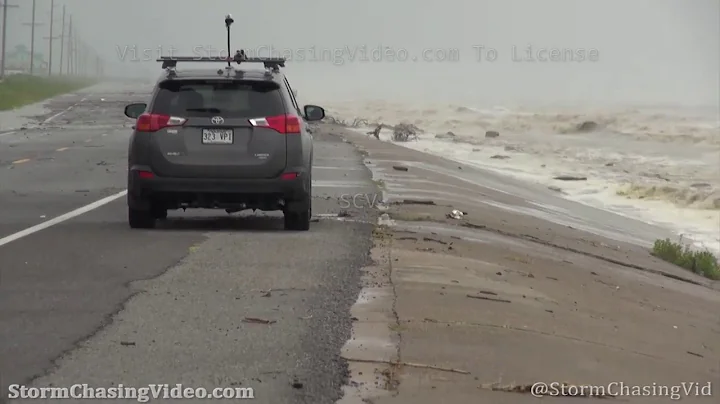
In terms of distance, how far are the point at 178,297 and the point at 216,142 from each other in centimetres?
389

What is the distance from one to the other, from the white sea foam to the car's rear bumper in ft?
40.0

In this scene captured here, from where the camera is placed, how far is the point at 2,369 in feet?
22.6

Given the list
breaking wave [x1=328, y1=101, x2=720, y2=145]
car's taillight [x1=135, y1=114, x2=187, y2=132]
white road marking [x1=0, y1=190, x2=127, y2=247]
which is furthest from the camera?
breaking wave [x1=328, y1=101, x2=720, y2=145]

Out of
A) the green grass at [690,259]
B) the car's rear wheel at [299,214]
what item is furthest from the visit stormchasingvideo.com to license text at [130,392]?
the green grass at [690,259]

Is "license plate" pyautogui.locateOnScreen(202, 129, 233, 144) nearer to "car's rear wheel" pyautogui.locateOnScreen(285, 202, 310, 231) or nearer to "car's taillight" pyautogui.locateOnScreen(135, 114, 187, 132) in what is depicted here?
"car's taillight" pyautogui.locateOnScreen(135, 114, 187, 132)

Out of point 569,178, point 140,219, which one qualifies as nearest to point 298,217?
point 140,219

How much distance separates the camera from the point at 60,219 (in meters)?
14.5

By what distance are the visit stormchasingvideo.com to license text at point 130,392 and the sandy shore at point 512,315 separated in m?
0.65

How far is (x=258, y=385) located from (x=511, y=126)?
63724 millimetres

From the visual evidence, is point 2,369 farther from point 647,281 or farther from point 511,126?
point 511,126

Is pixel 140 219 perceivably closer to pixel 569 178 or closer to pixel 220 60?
pixel 220 60

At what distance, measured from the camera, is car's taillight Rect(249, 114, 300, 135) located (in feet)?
42.1

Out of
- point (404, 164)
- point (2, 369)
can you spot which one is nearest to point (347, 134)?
→ point (404, 164)

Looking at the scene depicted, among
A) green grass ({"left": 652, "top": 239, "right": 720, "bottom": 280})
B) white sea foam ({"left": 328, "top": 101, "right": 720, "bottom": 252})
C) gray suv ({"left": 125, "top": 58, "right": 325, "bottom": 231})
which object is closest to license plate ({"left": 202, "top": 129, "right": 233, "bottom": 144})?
gray suv ({"left": 125, "top": 58, "right": 325, "bottom": 231})
